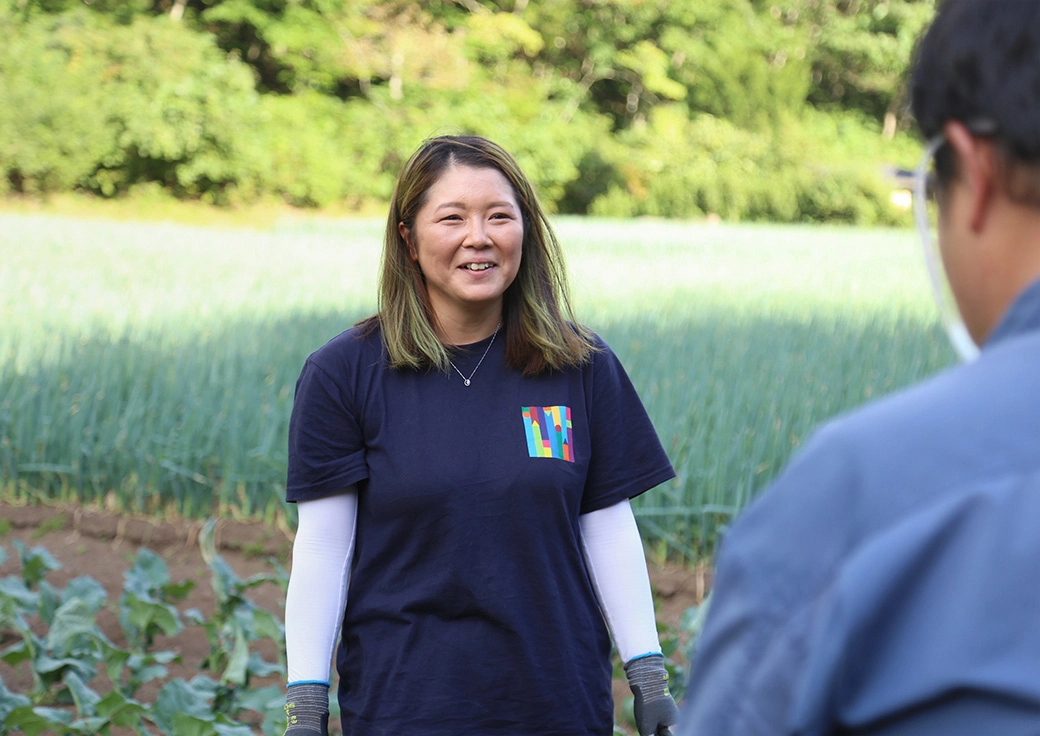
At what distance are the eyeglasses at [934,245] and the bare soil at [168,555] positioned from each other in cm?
331

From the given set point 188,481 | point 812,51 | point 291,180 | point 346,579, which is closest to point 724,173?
point 812,51

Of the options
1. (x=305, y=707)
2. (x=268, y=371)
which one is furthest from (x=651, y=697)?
(x=268, y=371)

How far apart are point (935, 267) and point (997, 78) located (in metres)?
0.17

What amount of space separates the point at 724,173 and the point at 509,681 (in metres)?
35.7

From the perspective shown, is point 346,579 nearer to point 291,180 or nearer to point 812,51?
point 291,180

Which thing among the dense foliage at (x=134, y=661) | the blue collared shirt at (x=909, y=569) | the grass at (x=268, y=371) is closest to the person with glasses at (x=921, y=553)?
the blue collared shirt at (x=909, y=569)

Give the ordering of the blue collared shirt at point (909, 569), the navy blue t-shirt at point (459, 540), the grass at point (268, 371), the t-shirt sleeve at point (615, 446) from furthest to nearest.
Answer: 1. the grass at point (268, 371)
2. the t-shirt sleeve at point (615, 446)
3. the navy blue t-shirt at point (459, 540)
4. the blue collared shirt at point (909, 569)

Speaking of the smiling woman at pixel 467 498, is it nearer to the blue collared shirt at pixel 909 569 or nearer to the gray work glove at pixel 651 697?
the gray work glove at pixel 651 697

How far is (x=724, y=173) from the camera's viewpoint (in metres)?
36.4

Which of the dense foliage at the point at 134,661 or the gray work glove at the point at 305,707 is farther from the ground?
the gray work glove at the point at 305,707

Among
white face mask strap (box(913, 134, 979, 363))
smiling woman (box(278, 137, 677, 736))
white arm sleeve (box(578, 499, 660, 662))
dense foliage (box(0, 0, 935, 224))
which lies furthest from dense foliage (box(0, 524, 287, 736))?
dense foliage (box(0, 0, 935, 224))

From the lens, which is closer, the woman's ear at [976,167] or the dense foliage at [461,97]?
the woman's ear at [976,167]

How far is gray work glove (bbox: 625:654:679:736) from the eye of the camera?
80.4 inches

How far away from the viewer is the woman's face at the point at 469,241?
2104mm
